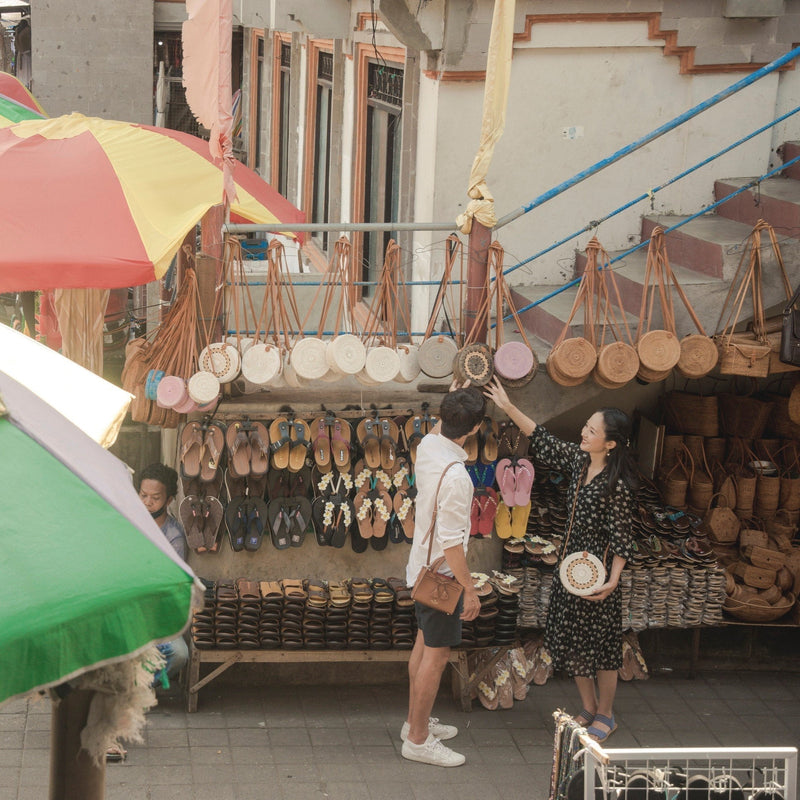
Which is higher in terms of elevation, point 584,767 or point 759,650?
point 584,767

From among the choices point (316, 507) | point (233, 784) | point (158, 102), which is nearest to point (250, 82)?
point (158, 102)

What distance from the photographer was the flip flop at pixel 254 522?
646 cm

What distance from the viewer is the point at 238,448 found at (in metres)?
6.32

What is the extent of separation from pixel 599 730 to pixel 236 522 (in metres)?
2.17

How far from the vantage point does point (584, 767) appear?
3748 millimetres

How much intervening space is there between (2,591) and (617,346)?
4.34 m

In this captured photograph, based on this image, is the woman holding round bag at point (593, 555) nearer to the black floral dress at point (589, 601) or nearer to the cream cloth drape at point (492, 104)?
the black floral dress at point (589, 601)

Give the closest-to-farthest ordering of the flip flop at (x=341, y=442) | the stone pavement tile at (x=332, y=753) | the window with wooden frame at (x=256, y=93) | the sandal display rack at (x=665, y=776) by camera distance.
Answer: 1. the sandal display rack at (x=665, y=776)
2. the stone pavement tile at (x=332, y=753)
3. the flip flop at (x=341, y=442)
4. the window with wooden frame at (x=256, y=93)

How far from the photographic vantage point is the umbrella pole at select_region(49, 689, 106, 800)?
2967mm

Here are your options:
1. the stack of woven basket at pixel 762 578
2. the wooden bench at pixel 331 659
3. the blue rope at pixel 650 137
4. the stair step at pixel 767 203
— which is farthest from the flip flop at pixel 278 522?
the stair step at pixel 767 203

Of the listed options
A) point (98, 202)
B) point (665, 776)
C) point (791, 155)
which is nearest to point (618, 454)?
point (665, 776)

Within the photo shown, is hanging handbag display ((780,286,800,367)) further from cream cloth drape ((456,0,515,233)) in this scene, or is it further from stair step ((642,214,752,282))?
cream cloth drape ((456,0,515,233))

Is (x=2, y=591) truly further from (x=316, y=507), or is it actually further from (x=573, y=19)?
(x=573, y=19)

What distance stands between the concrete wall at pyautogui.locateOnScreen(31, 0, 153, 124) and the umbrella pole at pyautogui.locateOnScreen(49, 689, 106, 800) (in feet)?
40.8
